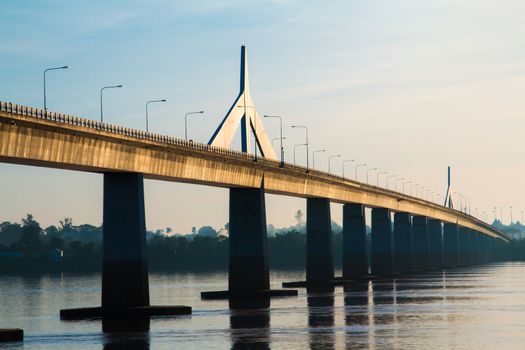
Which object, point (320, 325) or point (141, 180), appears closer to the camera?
point (320, 325)

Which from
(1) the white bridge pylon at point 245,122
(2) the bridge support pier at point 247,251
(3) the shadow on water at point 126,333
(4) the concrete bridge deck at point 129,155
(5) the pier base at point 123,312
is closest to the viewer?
(3) the shadow on water at point 126,333

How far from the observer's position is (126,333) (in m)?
66.1

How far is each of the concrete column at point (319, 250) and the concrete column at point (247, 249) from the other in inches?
1059

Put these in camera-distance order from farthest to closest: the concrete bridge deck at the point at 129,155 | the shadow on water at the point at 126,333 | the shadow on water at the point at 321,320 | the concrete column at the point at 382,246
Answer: the concrete column at the point at 382,246, the concrete bridge deck at the point at 129,155, the shadow on water at the point at 126,333, the shadow on water at the point at 321,320

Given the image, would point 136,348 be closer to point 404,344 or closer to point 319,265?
point 404,344

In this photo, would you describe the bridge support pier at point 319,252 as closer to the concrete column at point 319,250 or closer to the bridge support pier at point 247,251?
the concrete column at point 319,250

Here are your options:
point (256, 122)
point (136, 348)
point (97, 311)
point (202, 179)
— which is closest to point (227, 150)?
point (202, 179)

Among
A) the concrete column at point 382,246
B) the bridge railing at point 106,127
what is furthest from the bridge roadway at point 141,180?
the concrete column at point 382,246

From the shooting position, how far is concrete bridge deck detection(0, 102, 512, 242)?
7112 centimetres

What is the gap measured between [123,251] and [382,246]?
103 m

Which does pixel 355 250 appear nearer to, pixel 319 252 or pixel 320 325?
pixel 319 252

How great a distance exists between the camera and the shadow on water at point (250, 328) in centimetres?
5677

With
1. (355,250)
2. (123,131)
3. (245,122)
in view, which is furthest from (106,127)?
(355,250)

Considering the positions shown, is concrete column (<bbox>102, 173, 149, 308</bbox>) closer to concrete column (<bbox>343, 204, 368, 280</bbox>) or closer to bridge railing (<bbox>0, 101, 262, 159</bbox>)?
bridge railing (<bbox>0, 101, 262, 159</bbox>)
